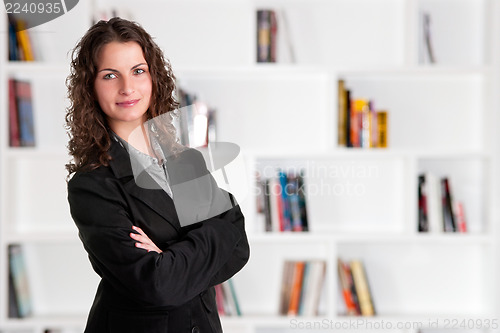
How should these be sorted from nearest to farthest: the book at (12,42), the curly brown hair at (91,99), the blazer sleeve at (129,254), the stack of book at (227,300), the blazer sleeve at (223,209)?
the blazer sleeve at (129,254) → the curly brown hair at (91,99) → the blazer sleeve at (223,209) → the book at (12,42) → the stack of book at (227,300)

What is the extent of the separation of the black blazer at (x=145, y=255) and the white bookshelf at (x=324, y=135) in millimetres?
1243

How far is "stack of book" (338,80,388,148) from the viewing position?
8.44 ft

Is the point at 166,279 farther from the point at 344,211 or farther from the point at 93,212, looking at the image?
the point at 344,211

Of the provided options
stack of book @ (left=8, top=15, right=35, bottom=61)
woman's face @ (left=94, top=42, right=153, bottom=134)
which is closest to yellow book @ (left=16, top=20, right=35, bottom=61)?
stack of book @ (left=8, top=15, right=35, bottom=61)

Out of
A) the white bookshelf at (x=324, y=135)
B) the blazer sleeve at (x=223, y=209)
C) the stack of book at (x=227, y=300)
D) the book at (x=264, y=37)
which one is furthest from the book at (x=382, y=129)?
the blazer sleeve at (x=223, y=209)

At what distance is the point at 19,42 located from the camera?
8.29 ft

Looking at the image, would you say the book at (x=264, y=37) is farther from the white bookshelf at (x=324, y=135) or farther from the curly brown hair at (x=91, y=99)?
the curly brown hair at (x=91, y=99)

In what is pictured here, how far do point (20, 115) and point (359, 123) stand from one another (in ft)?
5.09

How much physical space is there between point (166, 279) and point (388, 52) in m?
1.90

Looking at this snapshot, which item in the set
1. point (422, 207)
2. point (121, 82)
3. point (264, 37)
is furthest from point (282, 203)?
point (121, 82)

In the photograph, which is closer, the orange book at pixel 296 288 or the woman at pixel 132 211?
the woman at pixel 132 211

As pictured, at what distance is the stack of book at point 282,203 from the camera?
8.48 ft

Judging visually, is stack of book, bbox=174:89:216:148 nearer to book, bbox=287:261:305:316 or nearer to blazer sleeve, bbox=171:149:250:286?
book, bbox=287:261:305:316

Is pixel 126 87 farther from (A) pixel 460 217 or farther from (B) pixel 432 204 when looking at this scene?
(A) pixel 460 217
